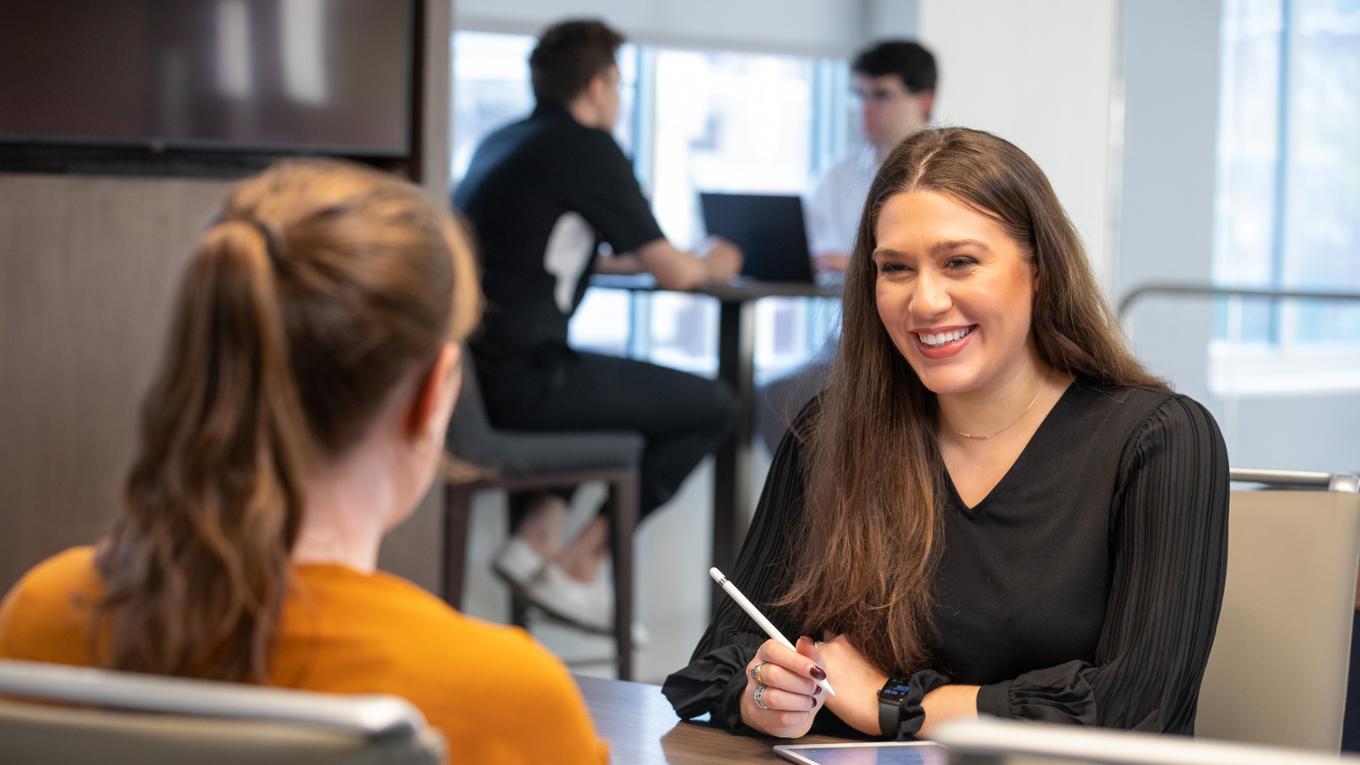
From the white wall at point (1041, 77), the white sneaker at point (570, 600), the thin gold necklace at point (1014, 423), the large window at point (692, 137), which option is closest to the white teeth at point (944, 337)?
the thin gold necklace at point (1014, 423)

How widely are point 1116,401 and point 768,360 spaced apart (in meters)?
3.91

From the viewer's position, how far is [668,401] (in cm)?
359

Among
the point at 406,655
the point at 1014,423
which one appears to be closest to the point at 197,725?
the point at 406,655

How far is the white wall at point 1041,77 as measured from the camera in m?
5.28

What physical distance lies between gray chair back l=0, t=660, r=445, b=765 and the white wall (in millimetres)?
4696

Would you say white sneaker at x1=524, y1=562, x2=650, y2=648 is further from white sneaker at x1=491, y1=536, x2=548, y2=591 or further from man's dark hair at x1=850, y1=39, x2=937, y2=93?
man's dark hair at x1=850, y1=39, x2=937, y2=93

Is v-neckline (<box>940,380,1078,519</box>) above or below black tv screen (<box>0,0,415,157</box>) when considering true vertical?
below

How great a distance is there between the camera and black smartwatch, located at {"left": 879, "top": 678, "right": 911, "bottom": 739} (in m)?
1.38

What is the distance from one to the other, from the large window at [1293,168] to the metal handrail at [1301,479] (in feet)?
16.4

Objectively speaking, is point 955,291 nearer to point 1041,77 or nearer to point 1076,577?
point 1076,577

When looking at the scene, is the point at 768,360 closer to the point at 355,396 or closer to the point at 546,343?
the point at 546,343

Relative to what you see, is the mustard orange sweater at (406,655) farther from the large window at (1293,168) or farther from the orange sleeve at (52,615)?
the large window at (1293,168)

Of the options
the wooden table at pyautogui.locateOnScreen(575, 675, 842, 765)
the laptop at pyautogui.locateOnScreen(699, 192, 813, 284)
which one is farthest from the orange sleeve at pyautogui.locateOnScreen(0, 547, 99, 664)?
the laptop at pyautogui.locateOnScreen(699, 192, 813, 284)

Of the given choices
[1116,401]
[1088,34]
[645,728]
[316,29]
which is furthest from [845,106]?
[645,728]
